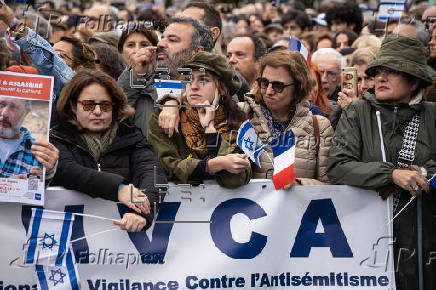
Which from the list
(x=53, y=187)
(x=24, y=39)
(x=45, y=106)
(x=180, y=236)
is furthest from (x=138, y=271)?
(x=24, y=39)

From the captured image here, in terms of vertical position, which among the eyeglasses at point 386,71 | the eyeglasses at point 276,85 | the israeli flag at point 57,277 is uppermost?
the eyeglasses at point 386,71

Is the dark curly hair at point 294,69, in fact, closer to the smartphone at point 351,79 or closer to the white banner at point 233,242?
the white banner at point 233,242

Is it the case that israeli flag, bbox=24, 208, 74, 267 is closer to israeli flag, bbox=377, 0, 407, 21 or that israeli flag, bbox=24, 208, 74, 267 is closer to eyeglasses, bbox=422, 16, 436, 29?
eyeglasses, bbox=422, 16, 436, 29

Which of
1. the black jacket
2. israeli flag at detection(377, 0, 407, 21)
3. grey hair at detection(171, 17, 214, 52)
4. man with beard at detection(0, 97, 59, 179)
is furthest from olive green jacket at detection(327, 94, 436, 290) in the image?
israeli flag at detection(377, 0, 407, 21)

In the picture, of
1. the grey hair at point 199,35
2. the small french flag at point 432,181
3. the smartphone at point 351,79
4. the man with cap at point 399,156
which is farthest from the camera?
the grey hair at point 199,35

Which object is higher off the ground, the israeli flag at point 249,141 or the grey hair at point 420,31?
the grey hair at point 420,31

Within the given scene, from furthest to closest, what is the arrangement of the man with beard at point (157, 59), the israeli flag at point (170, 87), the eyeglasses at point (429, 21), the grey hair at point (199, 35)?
1. the eyeglasses at point (429, 21)
2. the grey hair at point (199, 35)
3. the man with beard at point (157, 59)
4. the israeli flag at point (170, 87)

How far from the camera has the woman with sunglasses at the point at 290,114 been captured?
6664 mm

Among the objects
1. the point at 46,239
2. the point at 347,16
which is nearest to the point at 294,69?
the point at 46,239

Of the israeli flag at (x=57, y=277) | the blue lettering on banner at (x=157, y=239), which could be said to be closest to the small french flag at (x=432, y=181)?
the blue lettering on banner at (x=157, y=239)

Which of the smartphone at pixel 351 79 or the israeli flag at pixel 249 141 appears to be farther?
the smartphone at pixel 351 79

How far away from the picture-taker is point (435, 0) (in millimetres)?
18672

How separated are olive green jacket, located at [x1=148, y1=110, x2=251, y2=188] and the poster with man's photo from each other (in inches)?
32.0

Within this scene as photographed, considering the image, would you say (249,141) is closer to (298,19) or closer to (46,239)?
(46,239)
